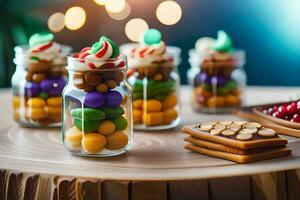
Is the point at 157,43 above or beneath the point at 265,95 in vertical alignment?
above

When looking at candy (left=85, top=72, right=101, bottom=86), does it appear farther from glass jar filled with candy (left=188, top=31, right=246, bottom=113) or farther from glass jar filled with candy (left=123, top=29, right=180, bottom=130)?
glass jar filled with candy (left=188, top=31, right=246, bottom=113)

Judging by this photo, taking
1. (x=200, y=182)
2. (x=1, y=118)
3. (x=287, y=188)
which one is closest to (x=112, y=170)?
(x=200, y=182)

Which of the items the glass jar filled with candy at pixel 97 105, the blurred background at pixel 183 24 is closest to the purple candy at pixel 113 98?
the glass jar filled with candy at pixel 97 105

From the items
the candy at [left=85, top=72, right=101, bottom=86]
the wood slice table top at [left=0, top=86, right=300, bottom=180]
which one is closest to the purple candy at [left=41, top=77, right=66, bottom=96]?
the wood slice table top at [left=0, top=86, right=300, bottom=180]

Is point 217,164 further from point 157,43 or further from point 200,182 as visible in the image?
point 157,43

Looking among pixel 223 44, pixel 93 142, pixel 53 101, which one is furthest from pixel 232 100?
pixel 93 142

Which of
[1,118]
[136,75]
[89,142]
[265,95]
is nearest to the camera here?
[89,142]
